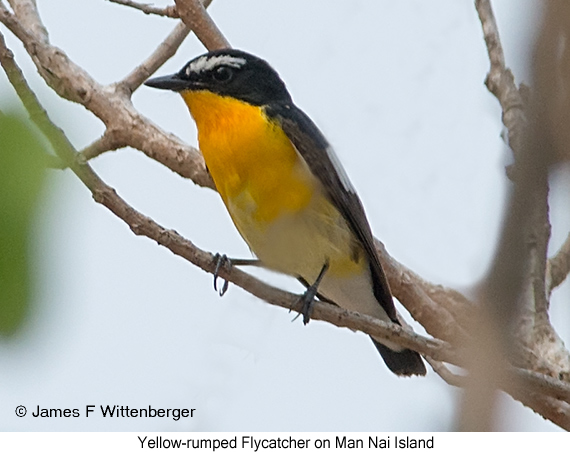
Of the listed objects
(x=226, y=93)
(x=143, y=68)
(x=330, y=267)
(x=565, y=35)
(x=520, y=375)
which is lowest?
(x=520, y=375)

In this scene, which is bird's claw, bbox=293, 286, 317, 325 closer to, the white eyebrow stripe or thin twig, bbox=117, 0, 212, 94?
the white eyebrow stripe

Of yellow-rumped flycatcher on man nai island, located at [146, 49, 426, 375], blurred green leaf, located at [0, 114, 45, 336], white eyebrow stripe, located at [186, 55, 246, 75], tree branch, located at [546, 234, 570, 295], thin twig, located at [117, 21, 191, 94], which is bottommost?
blurred green leaf, located at [0, 114, 45, 336]

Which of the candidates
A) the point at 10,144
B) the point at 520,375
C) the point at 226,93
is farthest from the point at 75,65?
the point at 10,144

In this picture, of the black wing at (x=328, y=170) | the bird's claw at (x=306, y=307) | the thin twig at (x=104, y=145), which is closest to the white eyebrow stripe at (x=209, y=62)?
the black wing at (x=328, y=170)

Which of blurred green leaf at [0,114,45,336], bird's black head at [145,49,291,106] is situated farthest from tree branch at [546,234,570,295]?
blurred green leaf at [0,114,45,336]

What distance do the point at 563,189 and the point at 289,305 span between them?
6.88ft

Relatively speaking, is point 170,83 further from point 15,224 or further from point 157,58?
point 15,224

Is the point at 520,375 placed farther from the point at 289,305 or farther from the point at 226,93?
the point at 226,93

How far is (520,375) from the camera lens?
110 inches

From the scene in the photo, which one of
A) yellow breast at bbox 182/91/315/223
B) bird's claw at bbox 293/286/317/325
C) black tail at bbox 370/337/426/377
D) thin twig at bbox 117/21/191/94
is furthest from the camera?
thin twig at bbox 117/21/191/94

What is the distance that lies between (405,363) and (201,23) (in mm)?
2109

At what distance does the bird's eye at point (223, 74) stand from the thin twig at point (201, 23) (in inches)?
16.6

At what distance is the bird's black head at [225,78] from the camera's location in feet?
13.2

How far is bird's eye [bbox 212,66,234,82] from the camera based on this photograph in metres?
4.04
